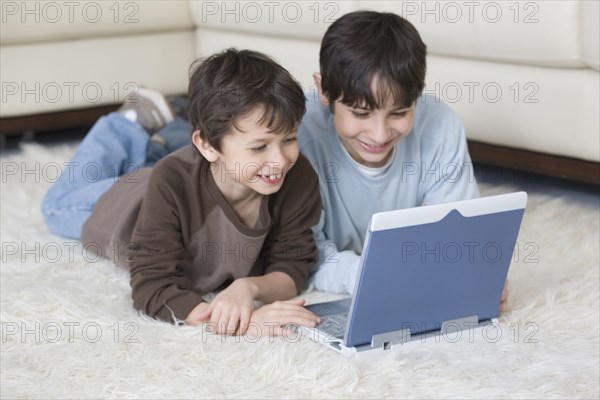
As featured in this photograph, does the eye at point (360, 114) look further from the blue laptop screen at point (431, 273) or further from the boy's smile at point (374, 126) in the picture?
the blue laptop screen at point (431, 273)

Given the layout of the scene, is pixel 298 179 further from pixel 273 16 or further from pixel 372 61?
pixel 273 16

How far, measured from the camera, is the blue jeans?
164cm

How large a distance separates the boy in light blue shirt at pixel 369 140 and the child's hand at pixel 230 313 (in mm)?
180

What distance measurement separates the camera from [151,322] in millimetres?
1278

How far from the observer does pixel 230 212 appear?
1.34 m

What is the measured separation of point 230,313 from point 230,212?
162 millimetres

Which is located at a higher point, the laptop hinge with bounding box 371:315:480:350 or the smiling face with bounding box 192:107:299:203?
the smiling face with bounding box 192:107:299:203

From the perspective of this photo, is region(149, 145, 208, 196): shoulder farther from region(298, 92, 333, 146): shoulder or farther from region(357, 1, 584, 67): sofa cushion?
region(357, 1, 584, 67): sofa cushion

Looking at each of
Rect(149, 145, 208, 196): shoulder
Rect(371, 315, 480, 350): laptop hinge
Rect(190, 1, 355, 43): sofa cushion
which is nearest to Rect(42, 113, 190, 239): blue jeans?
Rect(149, 145, 208, 196): shoulder

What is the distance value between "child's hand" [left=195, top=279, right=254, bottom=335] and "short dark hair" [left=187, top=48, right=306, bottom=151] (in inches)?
7.9

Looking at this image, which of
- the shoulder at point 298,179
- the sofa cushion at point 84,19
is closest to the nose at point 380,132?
the shoulder at point 298,179

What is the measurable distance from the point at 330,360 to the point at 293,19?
1141 mm

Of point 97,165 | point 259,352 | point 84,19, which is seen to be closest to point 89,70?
point 84,19

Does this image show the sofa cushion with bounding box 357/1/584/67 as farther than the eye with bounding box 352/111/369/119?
Yes
